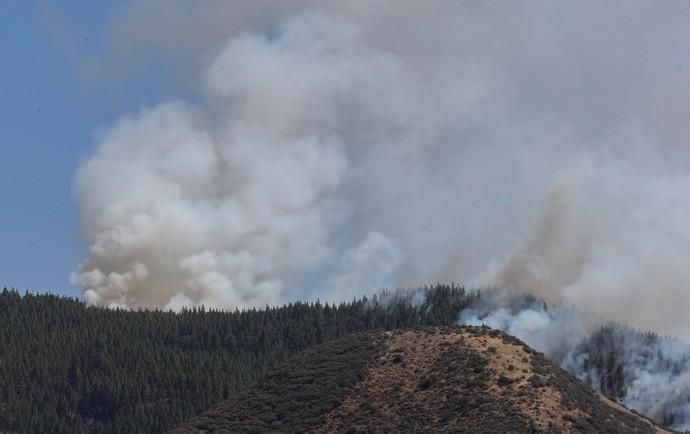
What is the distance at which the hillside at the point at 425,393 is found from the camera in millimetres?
136125

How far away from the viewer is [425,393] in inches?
5714

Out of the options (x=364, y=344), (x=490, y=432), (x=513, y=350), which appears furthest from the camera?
(x=364, y=344)

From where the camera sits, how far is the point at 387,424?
141 metres

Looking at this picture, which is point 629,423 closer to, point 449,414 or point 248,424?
point 449,414

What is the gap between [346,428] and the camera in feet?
474

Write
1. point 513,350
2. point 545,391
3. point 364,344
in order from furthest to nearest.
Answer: point 364,344
point 513,350
point 545,391

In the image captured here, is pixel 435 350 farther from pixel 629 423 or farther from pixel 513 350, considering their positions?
pixel 629 423

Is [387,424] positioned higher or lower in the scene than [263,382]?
lower

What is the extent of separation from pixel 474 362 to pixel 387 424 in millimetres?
12600

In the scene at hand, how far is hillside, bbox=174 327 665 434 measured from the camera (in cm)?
13612

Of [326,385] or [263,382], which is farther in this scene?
[263,382]

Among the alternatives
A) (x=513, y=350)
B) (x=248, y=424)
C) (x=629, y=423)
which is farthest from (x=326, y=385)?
(x=629, y=423)

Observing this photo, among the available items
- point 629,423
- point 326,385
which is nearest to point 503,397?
point 629,423

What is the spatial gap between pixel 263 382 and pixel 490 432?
47.3 meters
